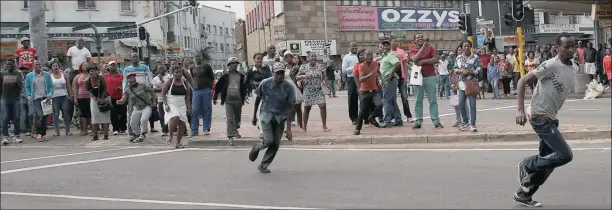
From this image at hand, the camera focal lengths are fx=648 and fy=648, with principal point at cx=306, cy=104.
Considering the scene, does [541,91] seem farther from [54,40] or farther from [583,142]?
[54,40]

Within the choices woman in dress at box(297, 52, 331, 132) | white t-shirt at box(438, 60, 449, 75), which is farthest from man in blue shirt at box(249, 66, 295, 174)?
white t-shirt at box(438, 60, 449, 75)

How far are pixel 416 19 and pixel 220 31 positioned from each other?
33.3 meters

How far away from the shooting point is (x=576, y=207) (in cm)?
615

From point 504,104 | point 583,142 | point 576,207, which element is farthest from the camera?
point 504,104

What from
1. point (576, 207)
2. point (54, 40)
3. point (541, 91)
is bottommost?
point (576, 207)

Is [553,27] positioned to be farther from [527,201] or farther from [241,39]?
[527,201]

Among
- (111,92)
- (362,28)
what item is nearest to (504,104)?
(111,92)

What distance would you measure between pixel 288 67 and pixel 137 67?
3050mm

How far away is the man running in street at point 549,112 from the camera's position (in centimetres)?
616

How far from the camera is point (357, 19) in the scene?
162 feet

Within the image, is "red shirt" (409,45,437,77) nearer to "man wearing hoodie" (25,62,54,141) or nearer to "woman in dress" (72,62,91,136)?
"woman in dress" (72,62,91,136)

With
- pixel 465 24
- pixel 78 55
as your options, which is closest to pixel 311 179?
pixel 78 55

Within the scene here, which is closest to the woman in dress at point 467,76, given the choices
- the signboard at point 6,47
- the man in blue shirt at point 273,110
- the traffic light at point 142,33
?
the man in blue shirt at point 273,110

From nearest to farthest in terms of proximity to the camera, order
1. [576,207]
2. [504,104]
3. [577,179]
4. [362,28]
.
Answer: [576,207], [577,179], [504,104], [362,28]
